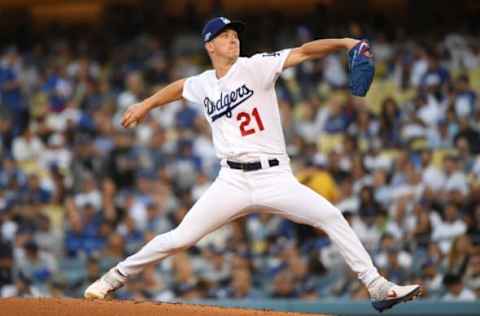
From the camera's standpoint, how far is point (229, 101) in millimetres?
6258

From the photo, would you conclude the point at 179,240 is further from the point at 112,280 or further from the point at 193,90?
the point at 193,90

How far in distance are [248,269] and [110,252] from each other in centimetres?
143

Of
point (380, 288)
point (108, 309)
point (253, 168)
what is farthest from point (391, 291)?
point (108, 309)

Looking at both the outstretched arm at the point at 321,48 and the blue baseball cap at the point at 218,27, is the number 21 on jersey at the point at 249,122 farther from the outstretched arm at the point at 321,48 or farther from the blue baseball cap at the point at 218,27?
the blue baseball cap at the point at 218,27

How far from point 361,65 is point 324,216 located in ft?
2.78

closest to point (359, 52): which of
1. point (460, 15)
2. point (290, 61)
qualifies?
point (290, 61)

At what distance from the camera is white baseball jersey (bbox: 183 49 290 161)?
6.20m

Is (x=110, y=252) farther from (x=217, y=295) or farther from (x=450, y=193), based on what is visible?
(x=450, y=193)

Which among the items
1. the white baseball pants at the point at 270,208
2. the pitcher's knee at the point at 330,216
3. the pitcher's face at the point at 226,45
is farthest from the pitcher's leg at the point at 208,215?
the pitcher's face at the point at 226,45

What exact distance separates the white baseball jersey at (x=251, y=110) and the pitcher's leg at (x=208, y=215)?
200 millimetres

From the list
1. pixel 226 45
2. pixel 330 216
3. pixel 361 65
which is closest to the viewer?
pixel 361 65

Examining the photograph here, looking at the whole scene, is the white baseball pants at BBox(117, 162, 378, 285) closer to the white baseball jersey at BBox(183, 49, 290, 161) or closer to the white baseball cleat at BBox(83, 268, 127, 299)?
the white baseball jersey at BBox(183, 49, 290, 161)

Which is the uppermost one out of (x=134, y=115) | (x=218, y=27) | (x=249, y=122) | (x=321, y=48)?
(x=218, y=27)

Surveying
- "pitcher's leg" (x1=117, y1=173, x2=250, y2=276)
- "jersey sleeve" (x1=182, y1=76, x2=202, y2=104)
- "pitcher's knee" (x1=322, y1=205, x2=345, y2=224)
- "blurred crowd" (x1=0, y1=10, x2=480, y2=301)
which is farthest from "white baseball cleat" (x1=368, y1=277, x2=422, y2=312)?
"blurred crowd" (x1=0, y1=10, x2=480, y2=301)
